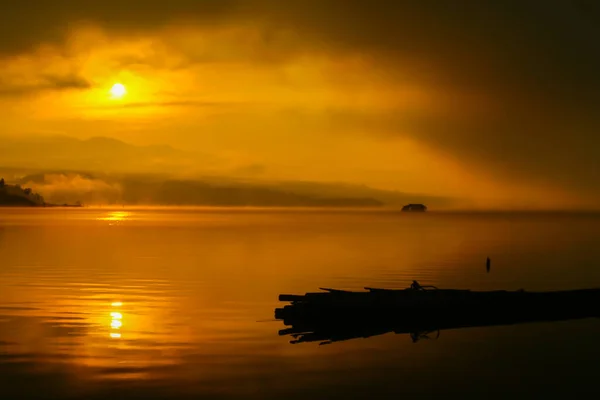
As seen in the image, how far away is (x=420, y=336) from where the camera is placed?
32875mm

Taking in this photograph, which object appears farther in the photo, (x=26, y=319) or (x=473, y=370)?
(x=26, y=319)

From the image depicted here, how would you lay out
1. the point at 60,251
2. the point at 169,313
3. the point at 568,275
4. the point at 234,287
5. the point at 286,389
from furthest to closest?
the point at 60,251 → the point at 568,275 → the point at 234,287 → the point at 169,313 → the point at 286,389

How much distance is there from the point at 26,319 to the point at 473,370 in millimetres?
22676

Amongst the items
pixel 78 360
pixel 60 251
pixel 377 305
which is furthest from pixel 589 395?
pixel 60 251

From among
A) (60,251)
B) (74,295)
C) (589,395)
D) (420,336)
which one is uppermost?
(60,251)

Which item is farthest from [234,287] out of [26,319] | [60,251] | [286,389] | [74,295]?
[60,251]

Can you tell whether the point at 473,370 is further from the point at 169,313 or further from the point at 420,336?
the point at 169,313

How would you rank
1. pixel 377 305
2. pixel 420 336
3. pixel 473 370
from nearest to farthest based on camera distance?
pixel 473 370 < pixel 420 336 < pixel 377 305

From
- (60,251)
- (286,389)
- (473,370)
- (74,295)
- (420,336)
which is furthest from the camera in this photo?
(60,251)

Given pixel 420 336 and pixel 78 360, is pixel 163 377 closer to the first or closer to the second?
pixel 78 360

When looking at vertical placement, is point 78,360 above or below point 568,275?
below

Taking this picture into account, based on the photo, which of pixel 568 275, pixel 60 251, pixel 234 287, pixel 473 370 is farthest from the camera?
pixel 60 251

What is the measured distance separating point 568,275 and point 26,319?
149 ft

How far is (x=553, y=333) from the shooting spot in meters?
34.0
